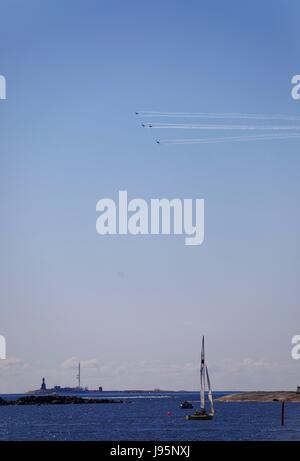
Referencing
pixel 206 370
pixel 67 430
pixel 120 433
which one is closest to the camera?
pixel 120 433

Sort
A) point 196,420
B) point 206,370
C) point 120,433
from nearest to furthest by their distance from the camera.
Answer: point 120,433 < point 206,370 < point 196,420
